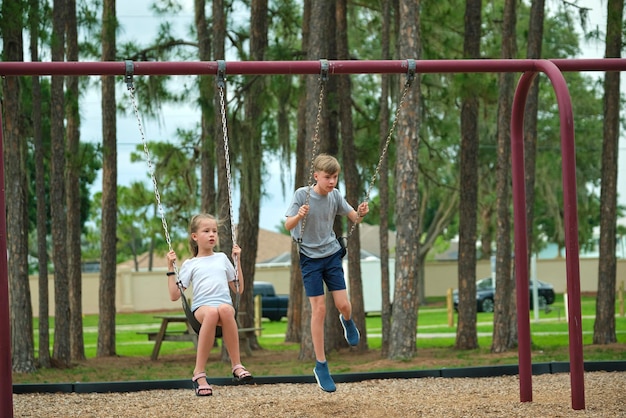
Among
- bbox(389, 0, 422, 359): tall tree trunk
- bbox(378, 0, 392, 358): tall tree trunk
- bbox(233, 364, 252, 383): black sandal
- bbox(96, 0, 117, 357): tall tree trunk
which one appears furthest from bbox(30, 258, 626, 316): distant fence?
bbox(233, 364, 252, 383): black sandal

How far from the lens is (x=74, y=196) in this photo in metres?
14.6

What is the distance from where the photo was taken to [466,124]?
13.9 metres

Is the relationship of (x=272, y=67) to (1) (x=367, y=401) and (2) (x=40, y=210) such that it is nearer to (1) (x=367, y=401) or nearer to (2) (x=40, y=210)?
(1) (x=367, y=401)

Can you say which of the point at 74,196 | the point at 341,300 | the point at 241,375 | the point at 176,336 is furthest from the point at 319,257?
the point at 74,196

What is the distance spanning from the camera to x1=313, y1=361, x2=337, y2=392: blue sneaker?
6.77 metres

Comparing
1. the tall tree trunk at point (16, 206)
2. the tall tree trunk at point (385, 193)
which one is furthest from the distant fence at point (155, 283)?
the tall tree trunk at point (16, 206)

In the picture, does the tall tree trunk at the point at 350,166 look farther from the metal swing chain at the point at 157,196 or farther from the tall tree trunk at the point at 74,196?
the metal swing chain at the point at 157,196

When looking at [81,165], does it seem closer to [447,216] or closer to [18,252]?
[18,252]

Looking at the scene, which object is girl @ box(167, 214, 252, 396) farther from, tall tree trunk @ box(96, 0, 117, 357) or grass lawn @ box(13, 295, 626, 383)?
tall tree trunk @ box(96, 0, 117, 357)

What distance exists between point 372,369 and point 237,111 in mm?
4438

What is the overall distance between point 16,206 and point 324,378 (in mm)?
5831

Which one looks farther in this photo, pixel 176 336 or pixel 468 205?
pixel 468 205

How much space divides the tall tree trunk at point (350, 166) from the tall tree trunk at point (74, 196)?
150 inches

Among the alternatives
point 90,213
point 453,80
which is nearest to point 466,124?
point 453,80
